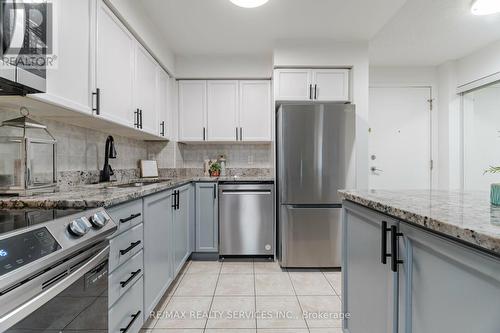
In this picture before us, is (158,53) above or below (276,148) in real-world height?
above

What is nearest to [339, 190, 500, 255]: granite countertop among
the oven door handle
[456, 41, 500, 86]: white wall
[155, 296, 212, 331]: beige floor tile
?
the oven door handle

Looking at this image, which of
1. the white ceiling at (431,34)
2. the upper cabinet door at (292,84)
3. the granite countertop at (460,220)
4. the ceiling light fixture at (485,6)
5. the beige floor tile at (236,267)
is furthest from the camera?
the upper cabinet door at (292,84)

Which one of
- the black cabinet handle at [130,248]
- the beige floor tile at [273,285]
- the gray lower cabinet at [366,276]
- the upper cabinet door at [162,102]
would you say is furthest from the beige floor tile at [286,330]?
the upper cabinet door at [162,102]

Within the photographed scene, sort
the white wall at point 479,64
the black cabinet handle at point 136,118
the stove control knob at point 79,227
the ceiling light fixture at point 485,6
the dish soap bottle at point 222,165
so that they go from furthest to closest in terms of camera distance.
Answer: the dish soap bottle at point 222,165 → the white wall at point 479,64 → the black cabinet handle at point 136,118 → the ceiling light fixture at point 485,6 → the stove control knob at point 79,227

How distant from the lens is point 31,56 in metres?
1.01

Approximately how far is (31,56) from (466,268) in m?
1.65

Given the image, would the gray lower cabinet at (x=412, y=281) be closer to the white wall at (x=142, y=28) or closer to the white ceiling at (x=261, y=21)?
the white ceiling at (x=261, y=21)

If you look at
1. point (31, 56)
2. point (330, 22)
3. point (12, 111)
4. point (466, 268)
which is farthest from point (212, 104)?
point (466, 268)

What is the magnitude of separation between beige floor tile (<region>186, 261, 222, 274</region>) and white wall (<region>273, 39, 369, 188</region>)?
1804 mm

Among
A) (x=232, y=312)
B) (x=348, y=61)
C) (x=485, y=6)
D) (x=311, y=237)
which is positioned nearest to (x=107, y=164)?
(x=232, y=312)

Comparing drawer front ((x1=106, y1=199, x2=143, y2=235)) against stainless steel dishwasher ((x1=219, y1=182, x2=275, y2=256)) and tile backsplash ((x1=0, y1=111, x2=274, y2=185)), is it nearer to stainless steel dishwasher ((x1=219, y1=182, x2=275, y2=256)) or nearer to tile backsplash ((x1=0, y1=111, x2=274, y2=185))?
tile backsplash ((x1=0, y1=111, x2=274, y2=185))

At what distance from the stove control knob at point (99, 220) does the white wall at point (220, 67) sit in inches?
101

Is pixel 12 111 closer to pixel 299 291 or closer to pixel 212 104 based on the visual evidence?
pixel 212 104

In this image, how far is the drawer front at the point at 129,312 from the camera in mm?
1171
